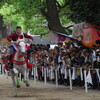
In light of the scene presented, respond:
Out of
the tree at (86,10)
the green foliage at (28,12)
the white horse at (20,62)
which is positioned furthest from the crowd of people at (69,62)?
the green foliage at (28,12)

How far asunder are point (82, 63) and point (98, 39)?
163cm

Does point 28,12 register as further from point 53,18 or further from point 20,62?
point 20,62

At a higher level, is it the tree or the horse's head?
the tree

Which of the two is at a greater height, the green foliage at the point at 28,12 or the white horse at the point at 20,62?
the green foliage at the point at 28,12

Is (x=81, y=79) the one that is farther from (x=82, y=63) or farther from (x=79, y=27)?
(x=79, y=27)

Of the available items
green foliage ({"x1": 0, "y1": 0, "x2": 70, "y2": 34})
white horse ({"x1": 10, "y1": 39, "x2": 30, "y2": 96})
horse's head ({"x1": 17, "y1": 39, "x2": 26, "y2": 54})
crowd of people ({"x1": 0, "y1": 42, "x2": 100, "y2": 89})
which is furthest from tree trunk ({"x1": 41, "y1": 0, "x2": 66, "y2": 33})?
horse's head ({"x1": 17, "y1": 39, "x2": 26, "y2": 54})

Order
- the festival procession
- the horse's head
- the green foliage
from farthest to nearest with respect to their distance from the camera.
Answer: the green foliage, the festival procession, the horse's head

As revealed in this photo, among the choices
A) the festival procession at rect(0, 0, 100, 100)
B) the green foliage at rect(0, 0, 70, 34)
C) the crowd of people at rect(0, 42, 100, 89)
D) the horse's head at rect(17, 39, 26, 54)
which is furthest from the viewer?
the green foliage at rect(0, 0, 70, 34)

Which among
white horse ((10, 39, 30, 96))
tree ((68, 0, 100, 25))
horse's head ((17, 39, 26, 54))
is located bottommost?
white horse ((10, 39, 30, 96))

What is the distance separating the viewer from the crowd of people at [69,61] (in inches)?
767

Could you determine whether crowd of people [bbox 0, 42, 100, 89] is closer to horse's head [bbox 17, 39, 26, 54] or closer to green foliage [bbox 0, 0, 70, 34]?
horse's head [bbox 17, 39, 26, 54]

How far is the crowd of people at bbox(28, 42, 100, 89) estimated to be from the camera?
63.9 feet

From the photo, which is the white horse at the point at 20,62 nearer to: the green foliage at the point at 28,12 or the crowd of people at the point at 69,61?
the crowd of people at the point at 69,61

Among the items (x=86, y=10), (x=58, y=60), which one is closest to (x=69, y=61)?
(x=58, y=60)
